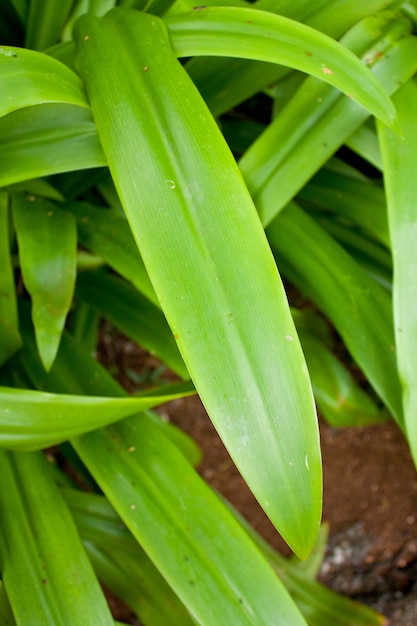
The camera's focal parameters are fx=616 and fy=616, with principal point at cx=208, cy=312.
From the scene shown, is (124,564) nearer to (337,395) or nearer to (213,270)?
(337,395)

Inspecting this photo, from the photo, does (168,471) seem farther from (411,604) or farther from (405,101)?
(411,604)

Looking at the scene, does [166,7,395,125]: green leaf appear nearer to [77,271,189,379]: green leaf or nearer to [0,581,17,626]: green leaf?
[77,271,189,379]: green leaf

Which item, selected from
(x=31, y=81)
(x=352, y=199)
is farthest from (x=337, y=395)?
(x=31, y=81)

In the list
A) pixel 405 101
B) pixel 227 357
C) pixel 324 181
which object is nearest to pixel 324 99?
pixel 405 101

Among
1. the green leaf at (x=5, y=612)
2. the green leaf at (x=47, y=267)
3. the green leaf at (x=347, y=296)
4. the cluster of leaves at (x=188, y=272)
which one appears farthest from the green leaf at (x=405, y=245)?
the green leaf at (x=5, y=612)

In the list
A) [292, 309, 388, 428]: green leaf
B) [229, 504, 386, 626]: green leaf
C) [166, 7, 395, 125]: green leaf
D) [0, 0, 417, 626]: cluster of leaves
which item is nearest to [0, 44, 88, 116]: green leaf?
[0, 0, 417, 626]: cluster of leaves

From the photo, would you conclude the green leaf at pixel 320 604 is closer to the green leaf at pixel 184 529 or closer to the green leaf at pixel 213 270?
the green leaf at pixel 184 529
